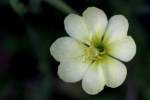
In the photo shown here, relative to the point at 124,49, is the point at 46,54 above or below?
below

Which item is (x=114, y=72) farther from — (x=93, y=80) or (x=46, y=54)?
(x=46, y=54)

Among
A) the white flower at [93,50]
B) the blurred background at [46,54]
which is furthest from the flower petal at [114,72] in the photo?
the blurred background at [46,54]

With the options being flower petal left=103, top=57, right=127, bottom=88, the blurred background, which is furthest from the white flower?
the blurred background

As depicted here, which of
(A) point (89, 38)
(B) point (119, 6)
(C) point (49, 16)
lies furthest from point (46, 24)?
(A) point (89, 38)

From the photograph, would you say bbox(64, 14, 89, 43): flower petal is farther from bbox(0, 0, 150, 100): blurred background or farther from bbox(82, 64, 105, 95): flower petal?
bbox(0, 0, 150, 100): blurred background

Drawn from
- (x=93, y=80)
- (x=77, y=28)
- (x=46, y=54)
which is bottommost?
(x=46, y=54)

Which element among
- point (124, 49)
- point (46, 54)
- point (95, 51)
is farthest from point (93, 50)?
point (46, 54)
